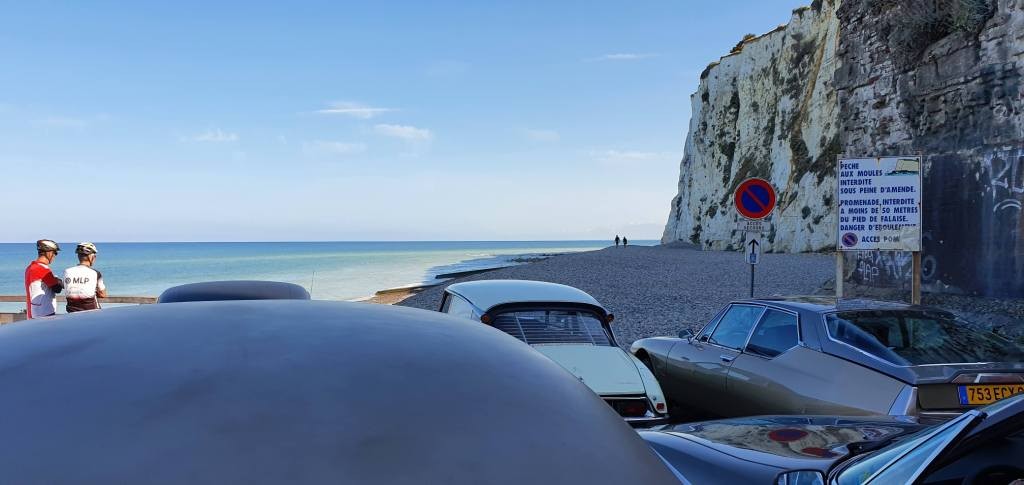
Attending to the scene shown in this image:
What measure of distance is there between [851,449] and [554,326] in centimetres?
332

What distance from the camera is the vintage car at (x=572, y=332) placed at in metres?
4.84

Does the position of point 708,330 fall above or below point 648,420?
above

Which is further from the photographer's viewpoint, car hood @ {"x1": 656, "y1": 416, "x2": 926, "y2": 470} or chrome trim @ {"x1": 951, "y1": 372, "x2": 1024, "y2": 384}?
chrome trim @ {"x1": 951, "y1": 372, "x2": 1024, "y2": 384}

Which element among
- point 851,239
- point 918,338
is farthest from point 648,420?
point 851,239

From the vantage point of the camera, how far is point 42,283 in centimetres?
748

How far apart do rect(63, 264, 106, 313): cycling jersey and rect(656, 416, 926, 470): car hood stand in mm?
7300

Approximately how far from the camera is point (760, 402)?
200 inches

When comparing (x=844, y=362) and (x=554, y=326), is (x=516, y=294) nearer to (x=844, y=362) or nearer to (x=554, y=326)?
(x=554, y=326)

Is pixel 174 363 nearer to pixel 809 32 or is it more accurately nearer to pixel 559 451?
pixel 559 451

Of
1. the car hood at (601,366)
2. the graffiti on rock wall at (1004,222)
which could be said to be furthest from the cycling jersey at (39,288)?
the graffiti on rock wall at (1004,222)

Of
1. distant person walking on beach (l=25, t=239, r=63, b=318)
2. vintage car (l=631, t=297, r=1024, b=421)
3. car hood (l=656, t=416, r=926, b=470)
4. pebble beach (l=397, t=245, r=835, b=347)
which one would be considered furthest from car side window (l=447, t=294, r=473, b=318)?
distant person walking on beach (l=25, t=239, r=63, b=318)

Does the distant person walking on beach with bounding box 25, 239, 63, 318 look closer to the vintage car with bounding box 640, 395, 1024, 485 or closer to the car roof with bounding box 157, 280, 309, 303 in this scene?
the car roof with bounding box 157, 280, 309, 303

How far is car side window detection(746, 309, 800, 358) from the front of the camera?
5121 mm

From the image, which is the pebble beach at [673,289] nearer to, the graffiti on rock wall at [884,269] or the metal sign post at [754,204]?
the metal sign post at [754,204]
